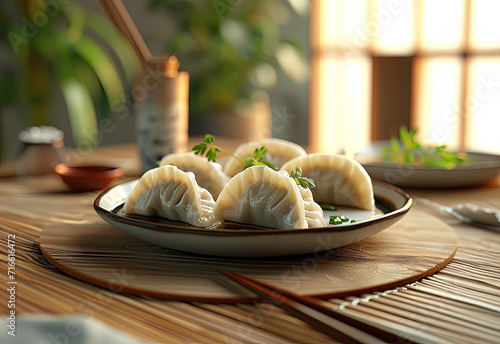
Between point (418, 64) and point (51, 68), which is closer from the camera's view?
point (51, 68)

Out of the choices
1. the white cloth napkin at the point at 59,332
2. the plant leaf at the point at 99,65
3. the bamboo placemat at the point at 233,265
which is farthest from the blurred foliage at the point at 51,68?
the white cloth napkin at the point at 59,332

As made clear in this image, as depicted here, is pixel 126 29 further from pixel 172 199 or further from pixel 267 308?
pixel 267 308

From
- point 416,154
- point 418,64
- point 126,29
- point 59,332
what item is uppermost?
point 418,64

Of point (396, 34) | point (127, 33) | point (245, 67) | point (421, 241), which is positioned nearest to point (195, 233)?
point (421, 241)

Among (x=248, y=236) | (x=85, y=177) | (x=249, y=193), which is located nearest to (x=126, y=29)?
(x=85, y=177)

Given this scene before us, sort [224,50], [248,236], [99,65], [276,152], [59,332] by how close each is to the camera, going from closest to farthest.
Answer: [59,332], [248,236], [276,152], [99,65], [224,50]
